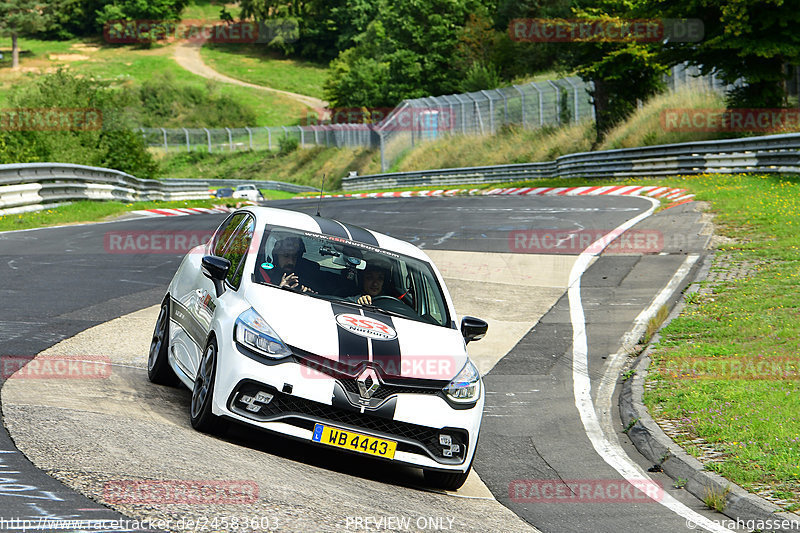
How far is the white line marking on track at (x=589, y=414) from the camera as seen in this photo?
269 inches

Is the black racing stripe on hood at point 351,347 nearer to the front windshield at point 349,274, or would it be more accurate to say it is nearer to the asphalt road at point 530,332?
the front windshield at point 349,274

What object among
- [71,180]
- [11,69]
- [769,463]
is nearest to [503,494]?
[769,463]

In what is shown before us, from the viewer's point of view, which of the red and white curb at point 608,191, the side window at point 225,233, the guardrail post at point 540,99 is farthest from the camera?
the guardrail post at point 540,99

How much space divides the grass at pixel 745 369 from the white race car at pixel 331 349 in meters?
2.19

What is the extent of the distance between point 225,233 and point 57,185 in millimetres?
18821

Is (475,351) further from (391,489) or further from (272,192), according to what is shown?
(272,192)

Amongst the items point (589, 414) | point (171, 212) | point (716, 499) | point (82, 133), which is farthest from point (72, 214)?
point (716, 499)

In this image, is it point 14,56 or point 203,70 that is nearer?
point 14,56

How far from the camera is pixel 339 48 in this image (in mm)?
133750

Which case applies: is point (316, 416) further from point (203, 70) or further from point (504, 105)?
point (203, 70)

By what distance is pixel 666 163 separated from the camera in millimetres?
31719

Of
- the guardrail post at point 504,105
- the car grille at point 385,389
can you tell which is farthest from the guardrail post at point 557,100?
the car grille at point 385,389

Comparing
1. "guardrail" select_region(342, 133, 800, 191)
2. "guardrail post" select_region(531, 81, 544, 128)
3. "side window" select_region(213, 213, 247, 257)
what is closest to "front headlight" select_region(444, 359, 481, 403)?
"side window" select_region(213, 213, 247, 257)

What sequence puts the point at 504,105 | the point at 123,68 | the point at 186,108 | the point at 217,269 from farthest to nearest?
1. the point at 123,68
2. the point at 186,108
3. the point at 504,105
4. the point at 217,269
